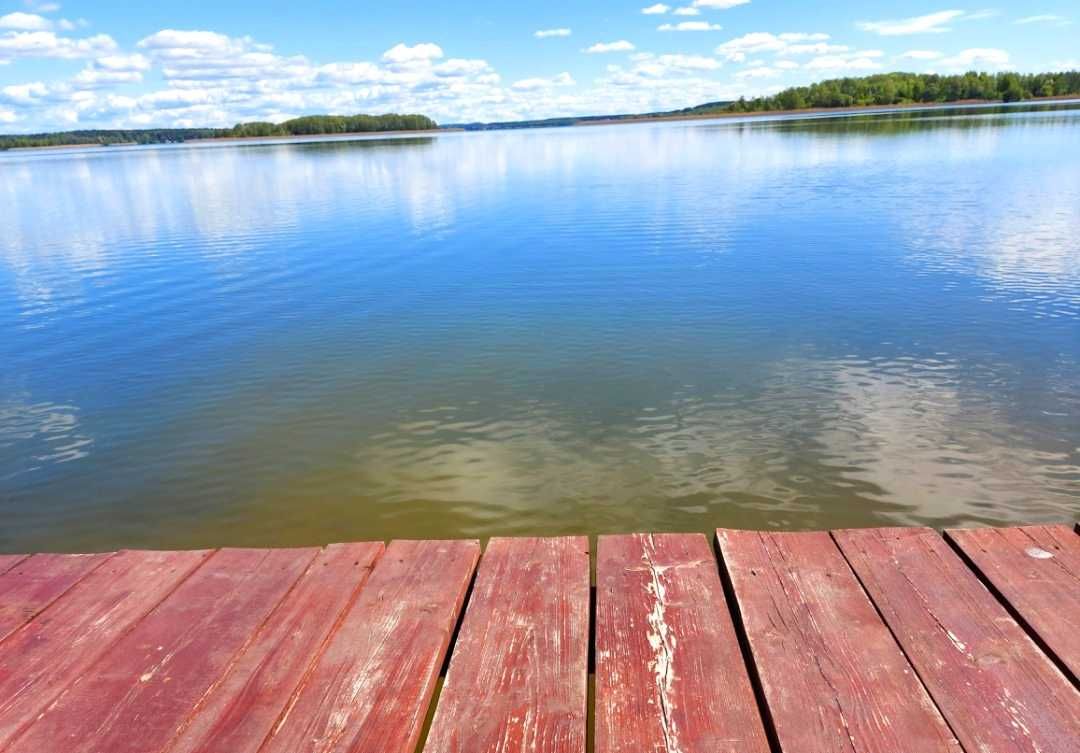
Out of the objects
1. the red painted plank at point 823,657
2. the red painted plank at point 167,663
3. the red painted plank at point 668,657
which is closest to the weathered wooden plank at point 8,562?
the red painted plank at point 167,663

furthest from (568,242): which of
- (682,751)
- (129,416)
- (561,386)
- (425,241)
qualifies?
(682,751)

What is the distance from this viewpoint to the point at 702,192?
94.0ft

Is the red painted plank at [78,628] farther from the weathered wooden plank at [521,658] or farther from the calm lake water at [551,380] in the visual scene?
the calm lake water at [551,380]

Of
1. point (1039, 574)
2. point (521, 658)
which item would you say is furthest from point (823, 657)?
point (1039, 574)

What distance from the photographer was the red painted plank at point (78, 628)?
10.1 ft

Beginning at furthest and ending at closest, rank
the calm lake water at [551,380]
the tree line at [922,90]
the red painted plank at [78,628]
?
the tree line at [922,90] < the calm lake water at [551,380] < the red painted plank at [78,628]

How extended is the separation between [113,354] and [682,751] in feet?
40.0

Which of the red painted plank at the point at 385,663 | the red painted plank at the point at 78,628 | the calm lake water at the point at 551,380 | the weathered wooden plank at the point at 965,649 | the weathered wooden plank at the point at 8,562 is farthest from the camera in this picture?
the calm lake water at the point at 551,380

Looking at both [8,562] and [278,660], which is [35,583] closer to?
[8,562]

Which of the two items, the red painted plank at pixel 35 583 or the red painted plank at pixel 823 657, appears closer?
the red painted plank at pixel 823 657

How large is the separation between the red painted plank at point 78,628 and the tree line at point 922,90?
18739cm

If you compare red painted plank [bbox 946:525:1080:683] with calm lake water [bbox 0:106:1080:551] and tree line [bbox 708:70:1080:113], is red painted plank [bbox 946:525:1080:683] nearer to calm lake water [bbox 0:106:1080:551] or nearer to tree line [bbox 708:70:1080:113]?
calm lake water [bbox 0:106:1080:551]

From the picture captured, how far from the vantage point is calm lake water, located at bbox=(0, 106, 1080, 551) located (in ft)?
21.9

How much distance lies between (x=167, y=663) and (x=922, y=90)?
20071 cm
